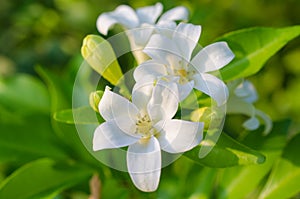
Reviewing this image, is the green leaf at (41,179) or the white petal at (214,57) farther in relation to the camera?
the green leaf at (41,179)

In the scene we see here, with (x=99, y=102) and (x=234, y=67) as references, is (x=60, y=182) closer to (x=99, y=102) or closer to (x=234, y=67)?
(x=99, y=102)

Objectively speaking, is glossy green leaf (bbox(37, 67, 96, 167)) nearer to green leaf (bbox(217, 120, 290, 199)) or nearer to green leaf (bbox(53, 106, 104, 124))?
green leaf (bbox(53, 106, 104, 124))

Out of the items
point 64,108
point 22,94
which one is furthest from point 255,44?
point 22,94

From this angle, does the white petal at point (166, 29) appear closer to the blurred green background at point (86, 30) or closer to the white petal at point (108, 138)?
the white petal at point (108, 138)

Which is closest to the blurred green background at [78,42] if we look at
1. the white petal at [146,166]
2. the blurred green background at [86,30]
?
the blurred green background at [86,30]

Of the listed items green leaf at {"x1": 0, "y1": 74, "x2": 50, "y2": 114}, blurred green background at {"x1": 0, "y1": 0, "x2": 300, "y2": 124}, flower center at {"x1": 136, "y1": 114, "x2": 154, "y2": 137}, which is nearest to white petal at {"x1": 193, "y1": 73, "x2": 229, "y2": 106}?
flower center at {"x1": 136, "y1": 114, "x2": 154, "y2": 137}

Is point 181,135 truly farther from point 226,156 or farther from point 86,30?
point 86,30
